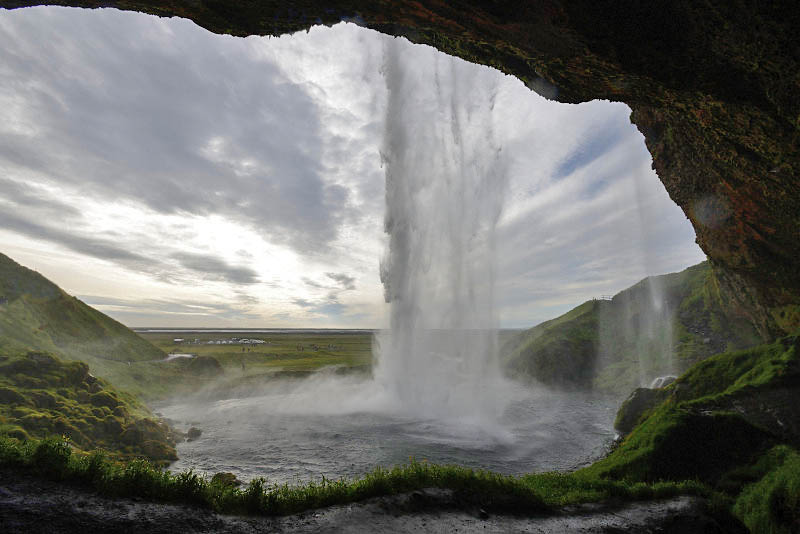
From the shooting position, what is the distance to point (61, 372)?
2564 centimetres

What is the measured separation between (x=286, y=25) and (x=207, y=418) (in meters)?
34.8

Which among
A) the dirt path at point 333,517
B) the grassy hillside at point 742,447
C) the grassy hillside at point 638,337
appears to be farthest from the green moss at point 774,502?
the grassy hillside at point 638,337

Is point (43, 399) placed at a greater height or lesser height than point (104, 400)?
greater

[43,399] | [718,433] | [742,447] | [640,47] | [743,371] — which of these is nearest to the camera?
[640,47]

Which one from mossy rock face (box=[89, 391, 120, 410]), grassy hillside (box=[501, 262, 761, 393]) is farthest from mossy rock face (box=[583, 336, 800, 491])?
mossy rock face (box=[89, 391, 120, 410])

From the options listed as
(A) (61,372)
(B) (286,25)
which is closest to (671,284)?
(B) (286,25)

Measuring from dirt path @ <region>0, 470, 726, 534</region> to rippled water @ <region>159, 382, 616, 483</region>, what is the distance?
9644 mm

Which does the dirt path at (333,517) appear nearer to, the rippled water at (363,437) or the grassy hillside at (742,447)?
the grassy hillside at (742,447)

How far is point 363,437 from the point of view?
25.4 meters

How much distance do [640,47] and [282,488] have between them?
17.6 metres

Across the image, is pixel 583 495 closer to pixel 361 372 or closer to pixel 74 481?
pixel 74 481

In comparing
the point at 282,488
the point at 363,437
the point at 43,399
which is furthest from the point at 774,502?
the point at 43,399

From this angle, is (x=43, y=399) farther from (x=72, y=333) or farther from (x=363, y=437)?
(x=72, y=333)

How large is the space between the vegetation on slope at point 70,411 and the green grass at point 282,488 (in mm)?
12272
